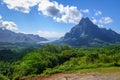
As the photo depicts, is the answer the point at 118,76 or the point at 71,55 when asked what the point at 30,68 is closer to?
the point at 118,76

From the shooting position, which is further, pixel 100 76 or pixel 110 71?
pixel 110 71

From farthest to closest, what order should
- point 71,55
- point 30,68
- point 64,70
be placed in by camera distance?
point 71,55
point 30,68
point 64,70

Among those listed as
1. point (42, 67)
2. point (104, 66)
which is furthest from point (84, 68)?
point (42, 67)

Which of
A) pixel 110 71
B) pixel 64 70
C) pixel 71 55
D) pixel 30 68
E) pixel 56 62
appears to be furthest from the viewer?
pixel 71 55

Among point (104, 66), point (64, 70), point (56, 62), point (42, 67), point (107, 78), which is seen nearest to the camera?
point (107, 78)

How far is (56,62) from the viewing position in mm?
127125

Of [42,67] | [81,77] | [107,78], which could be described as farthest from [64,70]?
[42,67]

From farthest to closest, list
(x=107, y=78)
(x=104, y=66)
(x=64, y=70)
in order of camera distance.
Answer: (x=104, y=66) < (x=64, y=70) < (x=107, y=78)

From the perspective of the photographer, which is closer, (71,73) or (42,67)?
(71,73)

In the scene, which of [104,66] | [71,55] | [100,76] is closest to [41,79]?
[100,76]

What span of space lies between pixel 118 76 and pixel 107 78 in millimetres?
2142

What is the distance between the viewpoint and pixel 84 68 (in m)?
50.2

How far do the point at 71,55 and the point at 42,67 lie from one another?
58.1 meters

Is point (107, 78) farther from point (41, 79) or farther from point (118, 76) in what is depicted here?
point (41, 79)
